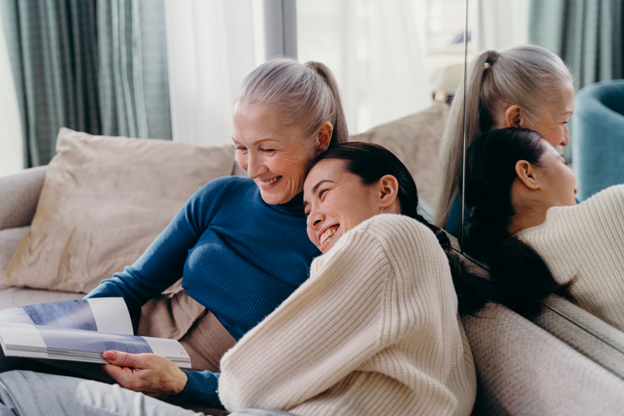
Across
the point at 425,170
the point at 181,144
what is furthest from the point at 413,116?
the point at 181,144

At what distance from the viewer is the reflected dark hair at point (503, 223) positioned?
0.97m

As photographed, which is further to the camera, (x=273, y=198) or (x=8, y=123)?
(x=8, y=123)

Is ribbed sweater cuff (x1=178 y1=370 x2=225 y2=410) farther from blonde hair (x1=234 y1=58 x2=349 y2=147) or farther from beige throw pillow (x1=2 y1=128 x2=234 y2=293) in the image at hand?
beige throw pillow (x1=2 y1=128 x2=234 y2=293)

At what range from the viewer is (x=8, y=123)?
2.75 meters

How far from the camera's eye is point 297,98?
1.17 meters

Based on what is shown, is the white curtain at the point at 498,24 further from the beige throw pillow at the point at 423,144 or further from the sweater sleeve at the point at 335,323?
the sweater sleeve at the point at 335,323

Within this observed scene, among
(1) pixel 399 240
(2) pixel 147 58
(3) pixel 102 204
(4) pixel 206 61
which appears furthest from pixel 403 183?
(2) pixel 147 58

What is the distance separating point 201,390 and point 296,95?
621mm

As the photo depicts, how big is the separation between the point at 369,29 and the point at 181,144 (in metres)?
0.79

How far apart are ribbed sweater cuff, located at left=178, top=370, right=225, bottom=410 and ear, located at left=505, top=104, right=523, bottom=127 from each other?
2.44 feet

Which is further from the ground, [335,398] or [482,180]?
[482,180]

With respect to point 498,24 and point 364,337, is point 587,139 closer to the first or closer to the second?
point 498,24

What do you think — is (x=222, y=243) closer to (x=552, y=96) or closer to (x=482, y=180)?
(x=482, y=180)

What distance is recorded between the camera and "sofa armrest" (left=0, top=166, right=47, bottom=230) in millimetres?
1923
